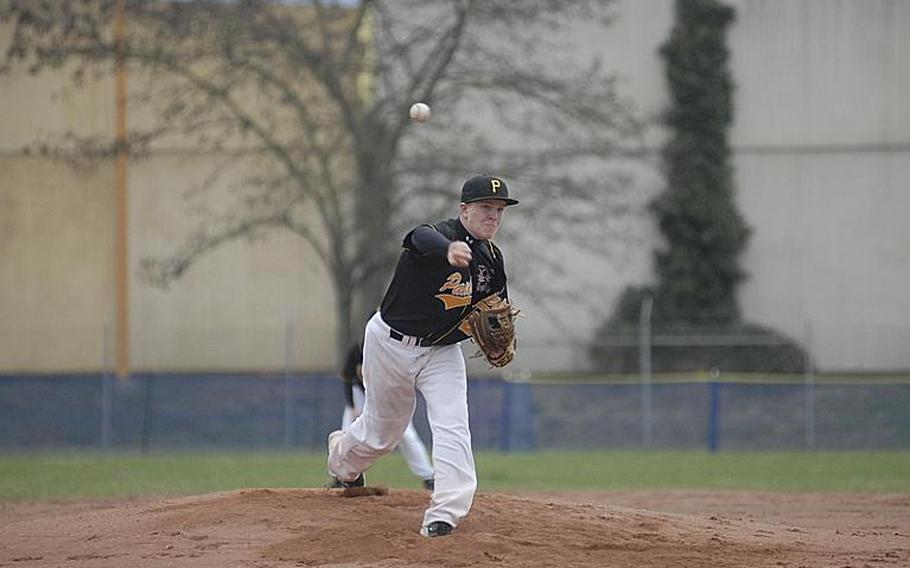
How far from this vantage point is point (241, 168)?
29.5 meters

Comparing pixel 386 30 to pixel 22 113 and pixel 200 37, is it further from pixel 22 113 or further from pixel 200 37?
pixel 22 113

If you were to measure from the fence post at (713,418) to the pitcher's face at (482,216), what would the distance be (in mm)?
14180

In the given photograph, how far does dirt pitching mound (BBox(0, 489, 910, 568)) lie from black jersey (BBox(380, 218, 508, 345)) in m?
1.22

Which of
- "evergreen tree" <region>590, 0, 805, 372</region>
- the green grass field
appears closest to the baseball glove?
the green grass field

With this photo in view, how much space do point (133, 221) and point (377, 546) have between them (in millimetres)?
22775

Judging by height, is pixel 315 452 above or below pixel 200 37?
below

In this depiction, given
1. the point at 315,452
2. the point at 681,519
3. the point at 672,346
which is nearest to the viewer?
the point at 681,519

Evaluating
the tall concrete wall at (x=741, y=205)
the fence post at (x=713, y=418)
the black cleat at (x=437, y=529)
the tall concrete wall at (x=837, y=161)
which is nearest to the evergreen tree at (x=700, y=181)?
the tall concrete wall at (x=741, y=205)

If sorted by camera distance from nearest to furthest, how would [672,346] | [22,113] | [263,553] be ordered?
[263,553] < [672,346] < [22,113]

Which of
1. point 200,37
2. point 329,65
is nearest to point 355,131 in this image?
point 329,65

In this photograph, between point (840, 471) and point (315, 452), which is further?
point (315, 452)

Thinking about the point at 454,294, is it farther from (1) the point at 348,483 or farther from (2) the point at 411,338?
(1) the point at 348,483

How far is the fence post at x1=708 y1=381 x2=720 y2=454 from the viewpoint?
2181cm

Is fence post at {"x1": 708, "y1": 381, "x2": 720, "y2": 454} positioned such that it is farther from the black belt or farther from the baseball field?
the black belt
